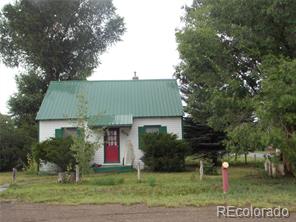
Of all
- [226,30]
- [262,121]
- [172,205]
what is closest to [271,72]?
[262,121]

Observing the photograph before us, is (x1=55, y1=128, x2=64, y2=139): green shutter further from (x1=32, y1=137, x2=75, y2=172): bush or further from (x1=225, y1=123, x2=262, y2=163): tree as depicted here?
(x1=225, y1=123, x2=262, y2=163): tree

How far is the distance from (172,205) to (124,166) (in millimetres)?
15174

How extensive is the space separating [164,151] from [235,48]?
7.32m

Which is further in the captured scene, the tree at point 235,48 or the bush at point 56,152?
Result: the bush at point 56,152

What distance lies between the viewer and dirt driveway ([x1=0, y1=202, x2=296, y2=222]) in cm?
1115

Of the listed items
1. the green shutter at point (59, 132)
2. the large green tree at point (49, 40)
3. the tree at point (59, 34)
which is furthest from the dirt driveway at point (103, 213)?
the tree at point (59, 34)

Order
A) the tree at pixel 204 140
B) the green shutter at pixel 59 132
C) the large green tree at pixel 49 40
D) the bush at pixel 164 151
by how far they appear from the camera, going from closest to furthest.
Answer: the bush at pixel 164 151 < the green shutter at pixel 59 132 < the tree at pixel 204 140 < the large green tree at pixel 49 40

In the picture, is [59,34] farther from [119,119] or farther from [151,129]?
[151,129]

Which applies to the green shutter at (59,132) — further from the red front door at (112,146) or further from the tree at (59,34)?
the tree at (59,34)

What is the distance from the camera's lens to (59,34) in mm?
42125

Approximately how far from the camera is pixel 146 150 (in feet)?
86.3

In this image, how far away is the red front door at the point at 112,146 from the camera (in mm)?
28609

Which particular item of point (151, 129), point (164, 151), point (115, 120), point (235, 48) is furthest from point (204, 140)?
point (235, 48)

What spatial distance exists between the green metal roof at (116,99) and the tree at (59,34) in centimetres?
954
